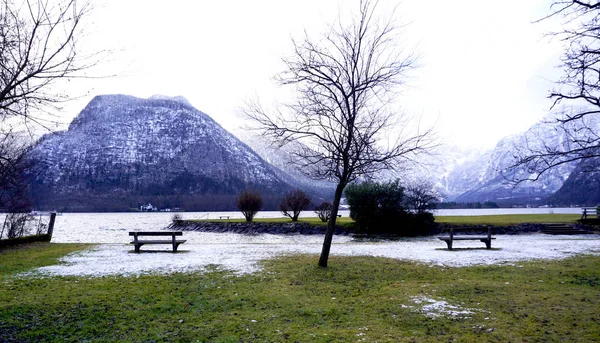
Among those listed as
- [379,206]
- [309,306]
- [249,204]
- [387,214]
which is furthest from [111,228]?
[309,306]

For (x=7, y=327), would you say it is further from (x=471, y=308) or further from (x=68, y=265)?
(x=471, y=308)

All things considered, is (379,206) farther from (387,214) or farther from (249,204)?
(249,204)

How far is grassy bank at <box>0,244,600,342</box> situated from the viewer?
7.25 metres

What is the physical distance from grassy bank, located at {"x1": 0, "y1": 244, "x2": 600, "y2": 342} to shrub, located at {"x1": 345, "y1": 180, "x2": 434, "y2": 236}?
29.7 metres

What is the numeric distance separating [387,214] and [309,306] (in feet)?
117

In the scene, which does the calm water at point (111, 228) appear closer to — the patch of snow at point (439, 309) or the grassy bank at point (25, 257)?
the grassy bank at point (25, 257)

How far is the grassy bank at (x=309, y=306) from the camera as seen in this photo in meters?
7.25

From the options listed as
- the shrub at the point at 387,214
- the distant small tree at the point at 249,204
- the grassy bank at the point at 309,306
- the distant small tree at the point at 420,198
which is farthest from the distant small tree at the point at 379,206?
the grassy bank at the point at 309,306

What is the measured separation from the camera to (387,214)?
43.2 meters

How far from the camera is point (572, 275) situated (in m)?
12.4

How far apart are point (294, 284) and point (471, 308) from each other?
496 cm

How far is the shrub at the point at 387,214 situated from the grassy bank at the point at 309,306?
29.7 metres

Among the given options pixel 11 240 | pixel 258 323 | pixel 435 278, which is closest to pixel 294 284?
pixel 258 323

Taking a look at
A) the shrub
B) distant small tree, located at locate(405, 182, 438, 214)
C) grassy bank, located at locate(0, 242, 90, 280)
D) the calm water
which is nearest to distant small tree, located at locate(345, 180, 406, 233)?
the shrub
